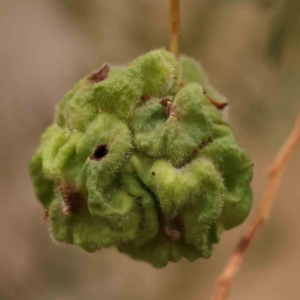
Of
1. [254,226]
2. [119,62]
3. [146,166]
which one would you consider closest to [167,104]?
[146,166]

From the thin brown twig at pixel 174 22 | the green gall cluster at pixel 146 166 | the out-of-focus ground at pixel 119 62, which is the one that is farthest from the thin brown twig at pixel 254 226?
the out-of-focus ground at pixel 119 62

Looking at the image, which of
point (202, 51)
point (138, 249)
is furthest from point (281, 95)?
point (138, 249)

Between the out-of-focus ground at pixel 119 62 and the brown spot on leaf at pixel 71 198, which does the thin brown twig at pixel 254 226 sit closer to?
the brown spot on leaf at pixel 71 198

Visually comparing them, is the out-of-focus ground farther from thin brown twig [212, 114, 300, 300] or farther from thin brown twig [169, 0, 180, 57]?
thin brown twig [169, 0, 180, 57]

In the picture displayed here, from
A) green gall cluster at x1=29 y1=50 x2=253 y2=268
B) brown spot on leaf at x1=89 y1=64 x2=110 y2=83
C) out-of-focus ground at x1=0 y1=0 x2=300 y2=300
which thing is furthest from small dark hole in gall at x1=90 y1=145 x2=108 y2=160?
out-of-focus ground at x1=0 y1=0 x2=300 y2=300

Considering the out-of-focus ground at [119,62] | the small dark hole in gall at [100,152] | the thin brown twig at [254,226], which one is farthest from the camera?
the out-of-focus ground at [119,62]

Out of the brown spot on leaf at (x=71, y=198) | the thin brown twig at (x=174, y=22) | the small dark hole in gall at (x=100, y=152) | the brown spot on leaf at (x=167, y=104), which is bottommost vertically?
the brown spot on leaf at (x=71, y=198)

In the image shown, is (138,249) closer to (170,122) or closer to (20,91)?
(170,122)

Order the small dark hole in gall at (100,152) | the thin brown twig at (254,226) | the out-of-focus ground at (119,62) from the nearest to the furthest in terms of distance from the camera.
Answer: the small dark hole in gall at (100,152) → the thin brown twig at (254,226) → the out-of-focus ground at (119,62)

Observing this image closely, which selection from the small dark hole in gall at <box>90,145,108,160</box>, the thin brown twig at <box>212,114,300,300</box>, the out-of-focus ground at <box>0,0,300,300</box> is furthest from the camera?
the out-of-focus ground at <box>0,0,300,300</box>
